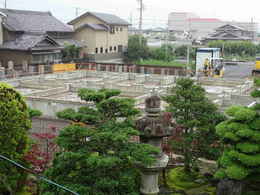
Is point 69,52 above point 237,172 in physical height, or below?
above

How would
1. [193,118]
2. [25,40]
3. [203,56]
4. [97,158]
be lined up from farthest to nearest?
[203,56] < [25,40] < [193,118] < [97,158]

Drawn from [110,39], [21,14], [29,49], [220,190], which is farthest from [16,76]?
[220,190]

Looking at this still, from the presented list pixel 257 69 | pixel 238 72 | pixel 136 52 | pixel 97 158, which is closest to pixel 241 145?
pixel 97 158

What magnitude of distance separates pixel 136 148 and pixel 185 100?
457cm

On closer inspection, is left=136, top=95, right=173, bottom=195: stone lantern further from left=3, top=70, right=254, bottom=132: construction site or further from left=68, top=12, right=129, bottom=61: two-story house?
left=68, top=12, right=129, bottom=61: two-story house

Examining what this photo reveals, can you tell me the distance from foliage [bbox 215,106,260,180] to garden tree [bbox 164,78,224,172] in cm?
183

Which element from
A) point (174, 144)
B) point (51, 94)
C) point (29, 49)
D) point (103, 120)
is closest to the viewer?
point (103, 120)

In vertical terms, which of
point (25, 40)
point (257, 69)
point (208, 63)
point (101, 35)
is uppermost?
point (101, 35)

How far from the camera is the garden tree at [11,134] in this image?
856cm

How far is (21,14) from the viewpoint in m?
40.2

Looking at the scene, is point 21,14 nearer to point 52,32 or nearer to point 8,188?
point 52,32

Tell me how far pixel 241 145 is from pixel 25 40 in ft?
99.5

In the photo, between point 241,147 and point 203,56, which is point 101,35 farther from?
point 241,147

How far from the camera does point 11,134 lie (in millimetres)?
8703
